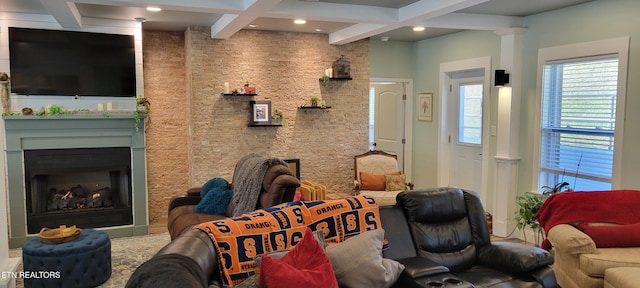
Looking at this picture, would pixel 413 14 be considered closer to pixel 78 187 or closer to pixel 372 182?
pixel 372 182

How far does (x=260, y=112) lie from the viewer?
19.9ft

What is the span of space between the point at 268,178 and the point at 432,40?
3783 mm

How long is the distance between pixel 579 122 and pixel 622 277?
81.0 inches

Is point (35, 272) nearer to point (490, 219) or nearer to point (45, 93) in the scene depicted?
point (45, 93)

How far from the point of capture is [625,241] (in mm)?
3637

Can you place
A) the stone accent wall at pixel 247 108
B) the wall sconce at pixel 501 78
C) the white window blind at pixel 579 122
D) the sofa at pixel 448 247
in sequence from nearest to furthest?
the sofa at pixel 448 247 → the white window blind at pixel 579 122 → the wall sconce at pixel 501 78 → the stone accent wall at pixel 247 108

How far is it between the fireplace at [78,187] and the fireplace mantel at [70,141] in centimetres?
6

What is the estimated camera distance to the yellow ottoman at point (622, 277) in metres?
3.06

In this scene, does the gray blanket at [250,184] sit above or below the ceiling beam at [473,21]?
below

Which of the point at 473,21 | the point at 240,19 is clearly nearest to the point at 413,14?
the point at 473,21

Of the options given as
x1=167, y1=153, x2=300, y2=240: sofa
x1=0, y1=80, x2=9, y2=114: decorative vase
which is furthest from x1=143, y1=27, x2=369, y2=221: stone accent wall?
x1=0, y1=80, x2=9, y2=114: decorative vase

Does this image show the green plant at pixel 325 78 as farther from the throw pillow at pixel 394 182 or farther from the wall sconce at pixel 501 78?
the wall sconce at pixel 501 78

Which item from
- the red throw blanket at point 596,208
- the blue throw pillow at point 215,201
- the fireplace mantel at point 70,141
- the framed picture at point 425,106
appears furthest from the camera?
the framed picture at point 425,106

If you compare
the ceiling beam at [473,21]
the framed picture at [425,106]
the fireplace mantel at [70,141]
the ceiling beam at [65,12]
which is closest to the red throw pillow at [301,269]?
the ceiling beam at [65,12]
